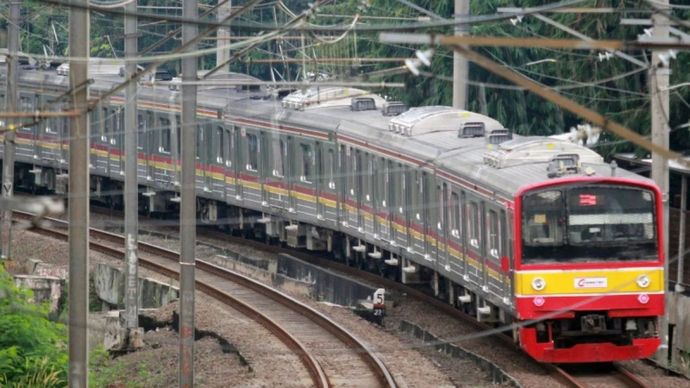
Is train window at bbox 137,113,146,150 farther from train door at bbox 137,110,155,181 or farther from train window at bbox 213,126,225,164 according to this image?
train window at bbox 213,126,225,164

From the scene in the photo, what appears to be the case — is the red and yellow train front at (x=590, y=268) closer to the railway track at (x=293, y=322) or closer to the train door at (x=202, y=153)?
the railway track at (x=293, y=322)

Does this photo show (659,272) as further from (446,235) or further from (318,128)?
(318,128)

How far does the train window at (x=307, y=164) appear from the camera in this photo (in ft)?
91.1

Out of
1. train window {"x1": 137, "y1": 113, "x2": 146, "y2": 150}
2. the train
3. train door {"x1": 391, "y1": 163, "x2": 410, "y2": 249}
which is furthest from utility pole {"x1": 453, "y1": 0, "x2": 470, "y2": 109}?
train window {"x1": 137, "y1": 113, "x2": 146, "y2": 150}

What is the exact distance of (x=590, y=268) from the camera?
17.2 m

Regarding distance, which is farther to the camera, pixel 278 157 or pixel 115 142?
pixel 115 142

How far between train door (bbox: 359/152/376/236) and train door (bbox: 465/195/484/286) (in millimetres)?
5300

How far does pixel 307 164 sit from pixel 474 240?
8837 millimetres

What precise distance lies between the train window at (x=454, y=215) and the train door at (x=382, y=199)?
3481mm

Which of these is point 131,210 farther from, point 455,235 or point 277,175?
point 277,175

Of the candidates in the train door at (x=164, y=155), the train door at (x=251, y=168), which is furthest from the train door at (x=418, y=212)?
the train door at (x=164, y=155)

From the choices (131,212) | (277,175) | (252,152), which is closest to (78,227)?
(131,212)

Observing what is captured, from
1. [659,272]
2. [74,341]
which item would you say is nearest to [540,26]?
[659,272]

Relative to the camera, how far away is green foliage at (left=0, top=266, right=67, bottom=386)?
56.3 feet
